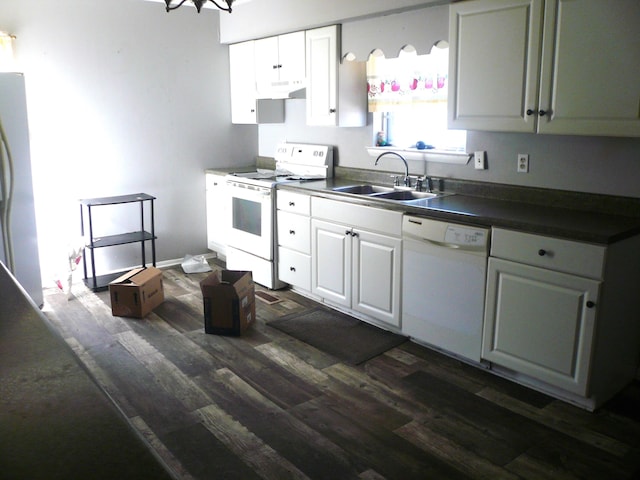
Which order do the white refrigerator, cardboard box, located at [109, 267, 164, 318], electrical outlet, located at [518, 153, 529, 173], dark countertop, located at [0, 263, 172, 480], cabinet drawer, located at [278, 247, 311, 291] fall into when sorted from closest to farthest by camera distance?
dark countertop, located at [0, 263, 172, 480] < electrical outlet, located at [518, 153, 529, 173] < the white refrigerator < cardboard box, located at [109, 267, 164, 318] < cabinet drawer, located at [278, 247, 311, 291]

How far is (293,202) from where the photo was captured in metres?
4.43

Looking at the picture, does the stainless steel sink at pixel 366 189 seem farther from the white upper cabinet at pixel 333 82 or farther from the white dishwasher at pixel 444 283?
the white dishwasher at pixel 444 283

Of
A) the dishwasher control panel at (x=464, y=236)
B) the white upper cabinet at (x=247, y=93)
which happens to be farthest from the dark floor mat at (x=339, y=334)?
the white upper cabinet at (x=247, y=93)

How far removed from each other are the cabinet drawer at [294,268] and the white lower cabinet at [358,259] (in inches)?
2.8

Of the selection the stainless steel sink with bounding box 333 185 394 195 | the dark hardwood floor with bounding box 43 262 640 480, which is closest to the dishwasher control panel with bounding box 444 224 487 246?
the dark hardwood floor with bounding box 43 262 640 480

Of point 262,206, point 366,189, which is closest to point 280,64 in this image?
point 262,206

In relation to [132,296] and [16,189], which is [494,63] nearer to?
[132,296]

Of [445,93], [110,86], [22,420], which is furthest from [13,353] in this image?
[110,86]

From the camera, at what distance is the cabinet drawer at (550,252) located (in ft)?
8.77

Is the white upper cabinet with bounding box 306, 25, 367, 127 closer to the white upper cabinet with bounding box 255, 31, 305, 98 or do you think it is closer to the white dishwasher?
the white upper cabinet with bounding box 255, 31, 305, 98

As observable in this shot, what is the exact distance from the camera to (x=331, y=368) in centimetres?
340

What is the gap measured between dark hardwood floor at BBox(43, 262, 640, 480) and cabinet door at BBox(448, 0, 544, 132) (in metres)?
1.45

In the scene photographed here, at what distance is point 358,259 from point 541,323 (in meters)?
1.36

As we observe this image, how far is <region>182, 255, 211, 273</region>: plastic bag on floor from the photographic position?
17.6 ft
